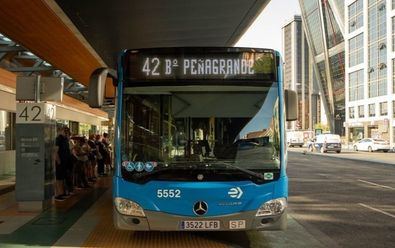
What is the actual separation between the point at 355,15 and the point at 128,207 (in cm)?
8664

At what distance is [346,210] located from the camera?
11477 millimetres

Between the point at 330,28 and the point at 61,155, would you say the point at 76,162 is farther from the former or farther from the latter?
the point at 330,28

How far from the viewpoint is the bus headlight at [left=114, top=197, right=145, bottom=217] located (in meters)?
7.05

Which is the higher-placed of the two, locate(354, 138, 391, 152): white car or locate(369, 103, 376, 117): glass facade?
locate(369, 103, 376, 117): glass facade

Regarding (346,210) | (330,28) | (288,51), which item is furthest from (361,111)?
(288,51)

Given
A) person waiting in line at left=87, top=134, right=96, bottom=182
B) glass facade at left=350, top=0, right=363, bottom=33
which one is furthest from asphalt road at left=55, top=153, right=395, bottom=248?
glass facade at left=350, top=0, right=363, bottom=33

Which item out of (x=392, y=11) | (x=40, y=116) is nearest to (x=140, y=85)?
(x=40, y=116)

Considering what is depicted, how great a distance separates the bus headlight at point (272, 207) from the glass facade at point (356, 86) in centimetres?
8140

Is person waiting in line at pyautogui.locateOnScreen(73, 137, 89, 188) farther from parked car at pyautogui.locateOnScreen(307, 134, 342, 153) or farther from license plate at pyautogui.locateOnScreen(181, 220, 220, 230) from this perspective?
parked car at pyautogui.locateOnScreen(307, 134, 342, 153)

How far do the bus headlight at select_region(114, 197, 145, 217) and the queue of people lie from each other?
15.7 ft

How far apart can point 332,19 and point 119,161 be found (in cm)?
10268

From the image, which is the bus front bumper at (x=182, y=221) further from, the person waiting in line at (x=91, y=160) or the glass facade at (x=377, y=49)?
the glass facade at (x=377, y=49)

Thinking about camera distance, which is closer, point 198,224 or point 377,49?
point 198,224

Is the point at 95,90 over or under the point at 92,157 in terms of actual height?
over
